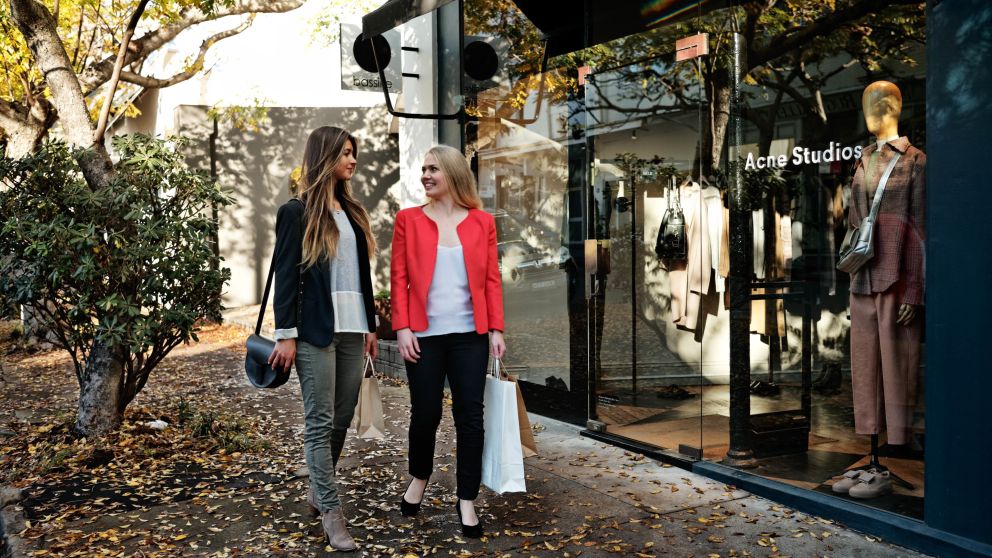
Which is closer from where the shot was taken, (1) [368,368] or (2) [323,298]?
(2) [323,298]

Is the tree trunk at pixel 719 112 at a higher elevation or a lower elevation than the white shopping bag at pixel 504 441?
higher

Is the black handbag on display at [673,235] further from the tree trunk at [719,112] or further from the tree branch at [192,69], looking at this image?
the tree branch at [192,69]

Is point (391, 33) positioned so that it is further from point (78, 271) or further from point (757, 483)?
point (757, 483)

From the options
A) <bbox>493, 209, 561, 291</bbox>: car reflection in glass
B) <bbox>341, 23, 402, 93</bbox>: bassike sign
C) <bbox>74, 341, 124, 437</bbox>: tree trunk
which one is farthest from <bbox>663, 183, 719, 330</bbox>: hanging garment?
<bbox>74, 341, 124, 437</bbox>: tree trunk

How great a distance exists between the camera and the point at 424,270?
4.10 meters

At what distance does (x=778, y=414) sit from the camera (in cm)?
506

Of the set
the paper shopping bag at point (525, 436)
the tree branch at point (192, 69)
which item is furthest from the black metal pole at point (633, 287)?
the tree branch at point (192, 69)

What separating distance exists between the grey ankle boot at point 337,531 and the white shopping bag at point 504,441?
0.75m

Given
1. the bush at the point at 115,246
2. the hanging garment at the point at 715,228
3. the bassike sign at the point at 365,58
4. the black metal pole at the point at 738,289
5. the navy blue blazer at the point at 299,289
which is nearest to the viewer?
the navy blue blazer at the point at 299,289

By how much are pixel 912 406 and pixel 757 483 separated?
979 millimetres

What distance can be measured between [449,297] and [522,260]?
3337mm

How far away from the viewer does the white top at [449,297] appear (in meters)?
4.10

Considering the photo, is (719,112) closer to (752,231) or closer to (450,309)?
(752,231)

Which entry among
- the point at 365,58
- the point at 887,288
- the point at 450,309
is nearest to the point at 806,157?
the point at 887,288
